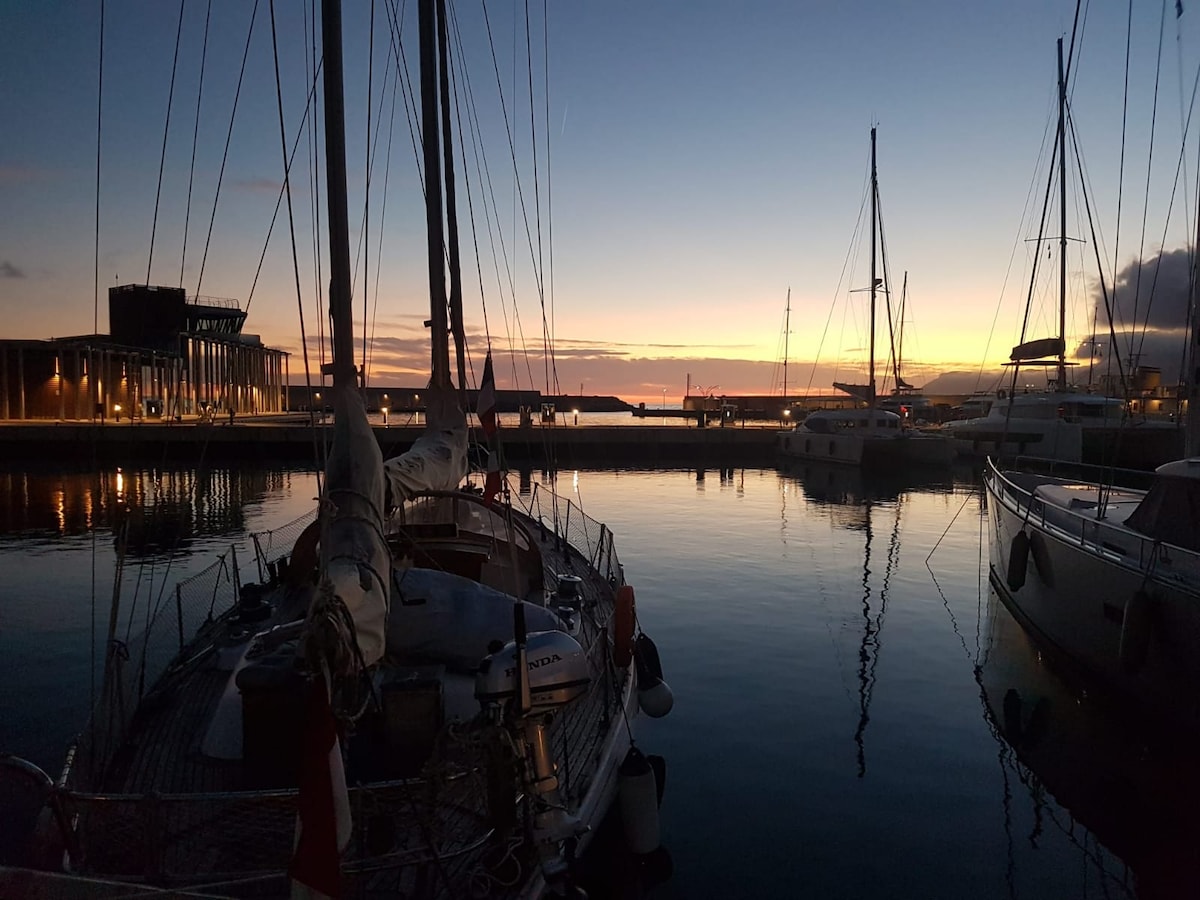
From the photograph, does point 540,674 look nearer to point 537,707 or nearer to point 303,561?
point 537,707

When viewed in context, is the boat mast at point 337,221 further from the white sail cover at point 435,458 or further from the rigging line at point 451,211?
the rigging line at point 451,211

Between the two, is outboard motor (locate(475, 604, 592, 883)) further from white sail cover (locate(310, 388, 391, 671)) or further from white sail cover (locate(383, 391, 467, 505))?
white sail cover (locate(383, 391, 467, 505))

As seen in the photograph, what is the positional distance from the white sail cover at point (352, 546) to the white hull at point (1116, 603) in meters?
10.7

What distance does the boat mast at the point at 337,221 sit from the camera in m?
6.54

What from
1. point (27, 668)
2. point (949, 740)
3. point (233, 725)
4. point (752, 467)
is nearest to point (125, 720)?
point (233, 725)

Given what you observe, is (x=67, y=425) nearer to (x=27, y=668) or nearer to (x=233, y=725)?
(x=27, y=668)

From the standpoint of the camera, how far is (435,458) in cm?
1083

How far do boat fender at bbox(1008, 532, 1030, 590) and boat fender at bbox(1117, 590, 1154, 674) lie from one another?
5.16m

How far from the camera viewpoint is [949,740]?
11.9 m

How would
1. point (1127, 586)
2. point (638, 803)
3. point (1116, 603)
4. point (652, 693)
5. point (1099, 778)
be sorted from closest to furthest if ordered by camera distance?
point (638, 803), point (652, 693), point (1099, 778), point (1127, 586), point (1116, 603)

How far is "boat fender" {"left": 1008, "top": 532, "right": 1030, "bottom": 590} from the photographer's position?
16219 millimetres

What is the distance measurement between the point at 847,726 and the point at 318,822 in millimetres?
10483

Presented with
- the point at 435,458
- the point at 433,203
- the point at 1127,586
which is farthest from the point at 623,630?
the point at 433,203

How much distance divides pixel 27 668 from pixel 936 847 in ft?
52.0
